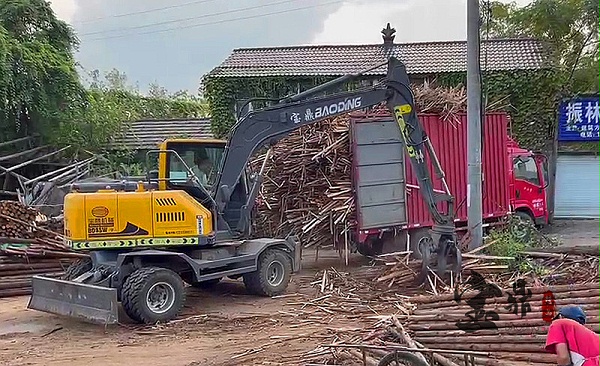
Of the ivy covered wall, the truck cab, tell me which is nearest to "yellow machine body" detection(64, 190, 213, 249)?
the truck cab

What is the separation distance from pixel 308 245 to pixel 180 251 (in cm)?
390

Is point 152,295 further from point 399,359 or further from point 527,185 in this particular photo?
point 527,185

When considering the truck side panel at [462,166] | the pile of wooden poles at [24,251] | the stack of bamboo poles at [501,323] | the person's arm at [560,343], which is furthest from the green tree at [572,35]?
the person's arm at [560,343]

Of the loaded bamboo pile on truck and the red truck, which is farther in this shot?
the red truck

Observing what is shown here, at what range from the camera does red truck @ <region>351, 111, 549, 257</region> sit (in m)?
14.9

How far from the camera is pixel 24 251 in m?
14.7

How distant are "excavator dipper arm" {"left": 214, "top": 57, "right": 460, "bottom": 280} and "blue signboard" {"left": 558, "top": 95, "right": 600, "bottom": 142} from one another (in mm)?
12315

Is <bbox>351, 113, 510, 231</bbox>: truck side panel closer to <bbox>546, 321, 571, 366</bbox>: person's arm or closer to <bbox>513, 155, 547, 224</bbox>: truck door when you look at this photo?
<bbox>513, 155, 547, 224</bbox>: truck door

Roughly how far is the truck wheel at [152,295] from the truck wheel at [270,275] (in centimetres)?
162

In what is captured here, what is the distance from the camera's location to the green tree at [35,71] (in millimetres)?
23812

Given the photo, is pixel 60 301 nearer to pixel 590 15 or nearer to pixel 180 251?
pixel 180 251

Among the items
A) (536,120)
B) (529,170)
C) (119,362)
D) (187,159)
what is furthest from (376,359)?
(536,120)

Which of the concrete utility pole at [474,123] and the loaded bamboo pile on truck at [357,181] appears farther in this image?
the loaded bamboo pile on truck at [357,181]

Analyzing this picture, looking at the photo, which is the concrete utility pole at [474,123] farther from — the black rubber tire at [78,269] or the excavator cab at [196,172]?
the black rubber tire at [78,269]
